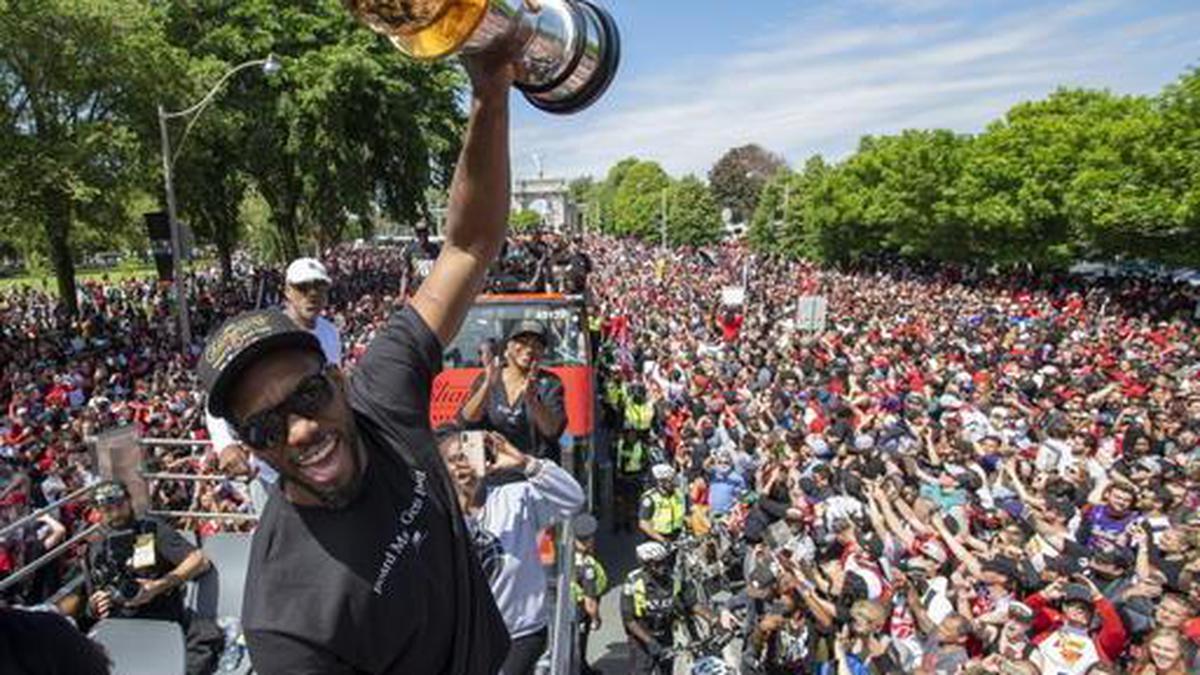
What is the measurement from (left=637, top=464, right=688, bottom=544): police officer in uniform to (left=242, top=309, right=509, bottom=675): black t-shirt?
278 inches

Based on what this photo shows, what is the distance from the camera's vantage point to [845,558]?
22.6 ft

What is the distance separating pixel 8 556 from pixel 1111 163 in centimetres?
3787

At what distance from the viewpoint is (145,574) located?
14.9 feet

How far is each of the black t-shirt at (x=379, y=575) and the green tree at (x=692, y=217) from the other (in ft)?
280

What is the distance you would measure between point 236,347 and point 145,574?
3.51 meters

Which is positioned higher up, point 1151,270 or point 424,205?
point 424,205

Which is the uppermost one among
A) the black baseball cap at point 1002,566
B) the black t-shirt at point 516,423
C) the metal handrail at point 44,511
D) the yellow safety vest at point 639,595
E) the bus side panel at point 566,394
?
the black t-shirt at point 516,423

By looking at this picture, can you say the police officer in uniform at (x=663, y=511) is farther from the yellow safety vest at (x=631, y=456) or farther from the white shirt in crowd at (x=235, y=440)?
the white shirt in crowd at (x=235, y=440)

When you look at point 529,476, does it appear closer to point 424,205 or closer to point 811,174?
point 424,205

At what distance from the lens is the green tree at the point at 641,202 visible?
336ft

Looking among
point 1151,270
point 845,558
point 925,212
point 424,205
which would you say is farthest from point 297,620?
point 925,212

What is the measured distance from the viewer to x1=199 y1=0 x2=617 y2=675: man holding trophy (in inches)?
62.6

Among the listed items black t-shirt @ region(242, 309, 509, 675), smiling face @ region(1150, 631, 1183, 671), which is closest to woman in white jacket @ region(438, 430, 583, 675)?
black t-shirt @ region(242, 309, 509, 675)

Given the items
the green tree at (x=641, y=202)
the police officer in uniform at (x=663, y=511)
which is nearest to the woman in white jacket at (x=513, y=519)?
the police officer in uniform at (x=663, y=511)
